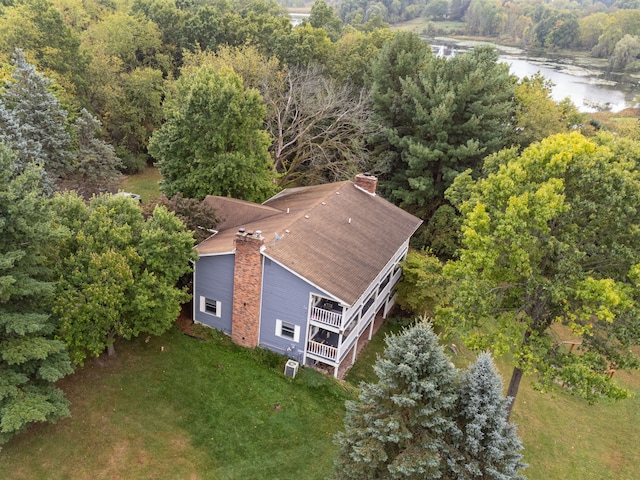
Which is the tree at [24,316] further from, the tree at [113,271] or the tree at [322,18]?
the tree at [322,18]

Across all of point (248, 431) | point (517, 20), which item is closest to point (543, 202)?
point (248, 431)

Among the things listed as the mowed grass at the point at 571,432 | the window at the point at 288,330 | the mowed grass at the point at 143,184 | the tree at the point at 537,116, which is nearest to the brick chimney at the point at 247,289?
the window at the point at 288,330

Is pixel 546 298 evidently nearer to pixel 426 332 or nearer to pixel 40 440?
pixel 426 332

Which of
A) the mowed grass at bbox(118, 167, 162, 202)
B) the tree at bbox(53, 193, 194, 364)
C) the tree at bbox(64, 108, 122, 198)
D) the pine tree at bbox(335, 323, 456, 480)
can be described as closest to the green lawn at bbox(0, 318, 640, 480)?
the tree at bbox(53, 193, 194, 364)

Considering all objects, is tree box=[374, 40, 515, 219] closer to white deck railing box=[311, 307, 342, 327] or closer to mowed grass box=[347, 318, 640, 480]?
mowed grass box=[347, 318, 640, 480]

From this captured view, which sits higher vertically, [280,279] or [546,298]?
[546,298]

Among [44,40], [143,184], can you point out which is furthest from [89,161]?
[44,40]
